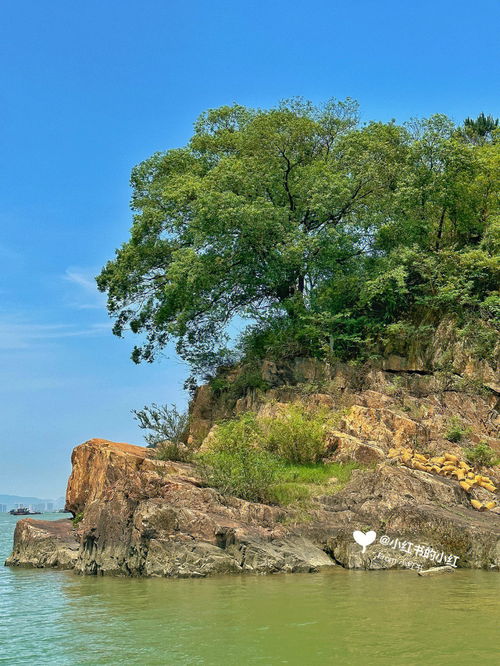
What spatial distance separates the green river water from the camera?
26.3 ft

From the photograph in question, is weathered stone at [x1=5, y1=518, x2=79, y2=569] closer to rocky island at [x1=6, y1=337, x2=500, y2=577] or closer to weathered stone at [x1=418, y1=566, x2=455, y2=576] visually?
rocky island at [x1=6, y1=337, x2=500, y2=577]

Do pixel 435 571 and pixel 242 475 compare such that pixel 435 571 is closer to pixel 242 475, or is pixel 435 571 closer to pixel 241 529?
pixel 241 529

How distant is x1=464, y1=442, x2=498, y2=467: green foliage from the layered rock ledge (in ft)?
9.88

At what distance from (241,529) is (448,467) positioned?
7.18 metres

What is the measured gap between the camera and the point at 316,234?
2747cm

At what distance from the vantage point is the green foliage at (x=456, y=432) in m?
21.3

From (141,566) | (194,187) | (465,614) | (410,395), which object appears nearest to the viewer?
(465,614)

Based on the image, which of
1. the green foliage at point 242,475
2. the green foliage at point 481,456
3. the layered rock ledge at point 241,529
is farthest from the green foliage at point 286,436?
the green foliage at point 481,456

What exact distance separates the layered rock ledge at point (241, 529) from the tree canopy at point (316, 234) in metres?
9.94

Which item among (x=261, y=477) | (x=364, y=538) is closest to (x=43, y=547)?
(x=261, y=477)

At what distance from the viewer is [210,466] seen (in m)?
17.6

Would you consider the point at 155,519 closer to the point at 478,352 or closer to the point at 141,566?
the point at 141,566

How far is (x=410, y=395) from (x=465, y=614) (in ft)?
46.9

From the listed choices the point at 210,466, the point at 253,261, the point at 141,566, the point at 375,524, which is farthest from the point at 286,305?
the point at 141,566
